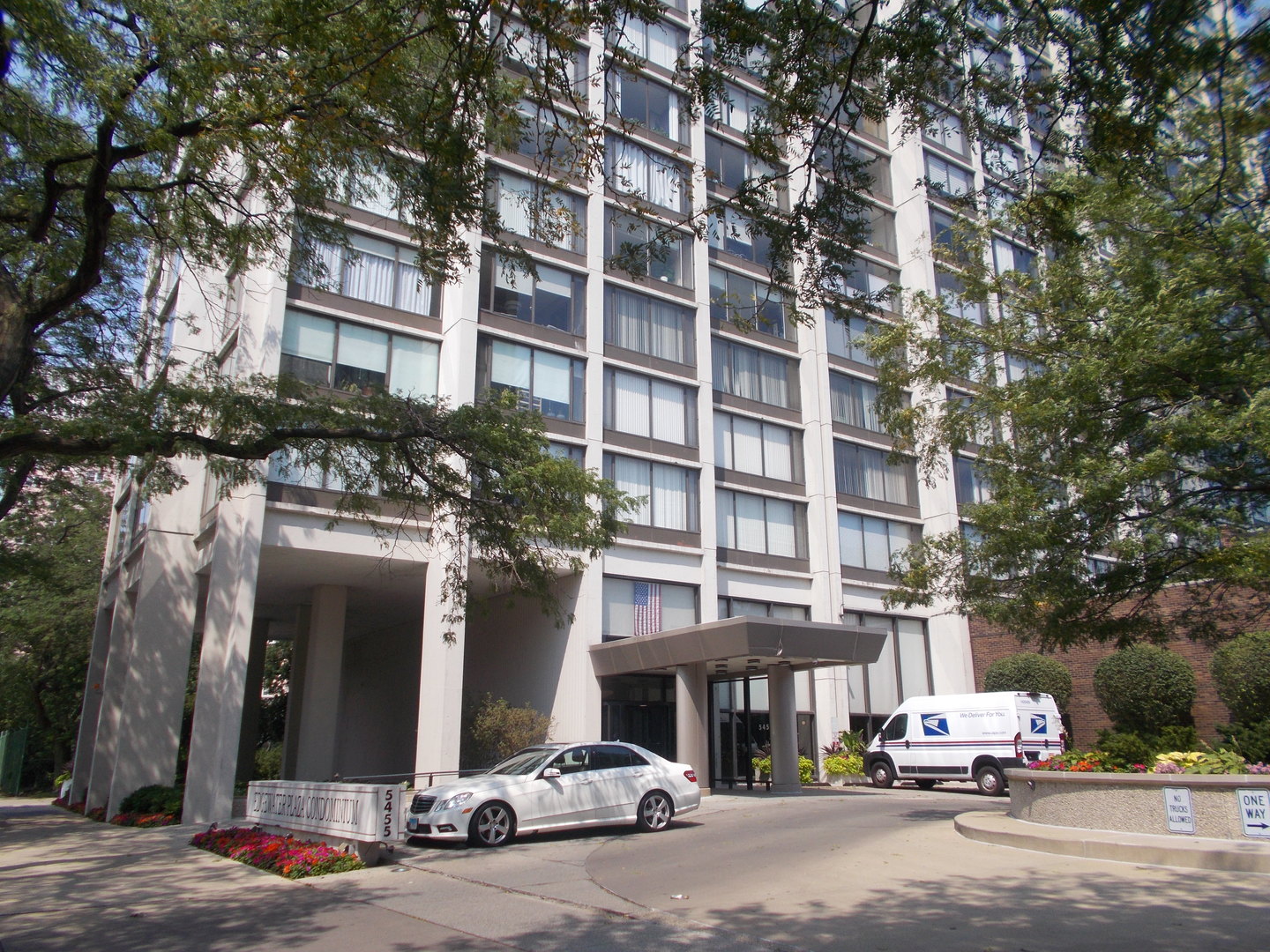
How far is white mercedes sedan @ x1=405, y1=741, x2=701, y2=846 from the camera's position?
13.4 metres

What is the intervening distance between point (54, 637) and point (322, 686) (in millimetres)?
16662

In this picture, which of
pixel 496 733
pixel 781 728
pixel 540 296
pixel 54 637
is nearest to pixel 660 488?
pixel 540 296

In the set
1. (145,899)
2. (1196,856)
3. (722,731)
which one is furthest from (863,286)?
(145,899)

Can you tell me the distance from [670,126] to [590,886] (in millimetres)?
26609

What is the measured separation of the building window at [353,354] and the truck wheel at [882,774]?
15.9m

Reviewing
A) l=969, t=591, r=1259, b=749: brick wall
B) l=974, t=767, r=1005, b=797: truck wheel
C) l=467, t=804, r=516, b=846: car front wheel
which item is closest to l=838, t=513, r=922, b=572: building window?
l=969, t=591, r=1259, b=749: brick wall

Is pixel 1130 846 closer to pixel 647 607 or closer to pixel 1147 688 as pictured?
pixel 1147 688

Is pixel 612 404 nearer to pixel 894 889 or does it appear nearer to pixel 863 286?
pixel 863 286

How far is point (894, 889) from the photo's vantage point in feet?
29.8

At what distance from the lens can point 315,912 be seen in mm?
8844

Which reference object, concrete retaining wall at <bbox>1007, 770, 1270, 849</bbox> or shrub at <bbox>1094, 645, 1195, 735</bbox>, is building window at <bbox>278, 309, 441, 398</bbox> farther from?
shrub at <bbox>1094, 645, 1195, 735</bbox>

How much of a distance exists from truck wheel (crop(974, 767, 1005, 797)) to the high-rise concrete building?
398cm

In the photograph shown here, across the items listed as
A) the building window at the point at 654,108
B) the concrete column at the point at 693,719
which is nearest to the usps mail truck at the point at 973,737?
the concrete column at the point at 693,719

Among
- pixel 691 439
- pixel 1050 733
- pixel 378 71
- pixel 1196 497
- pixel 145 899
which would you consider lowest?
pixel 145 899
